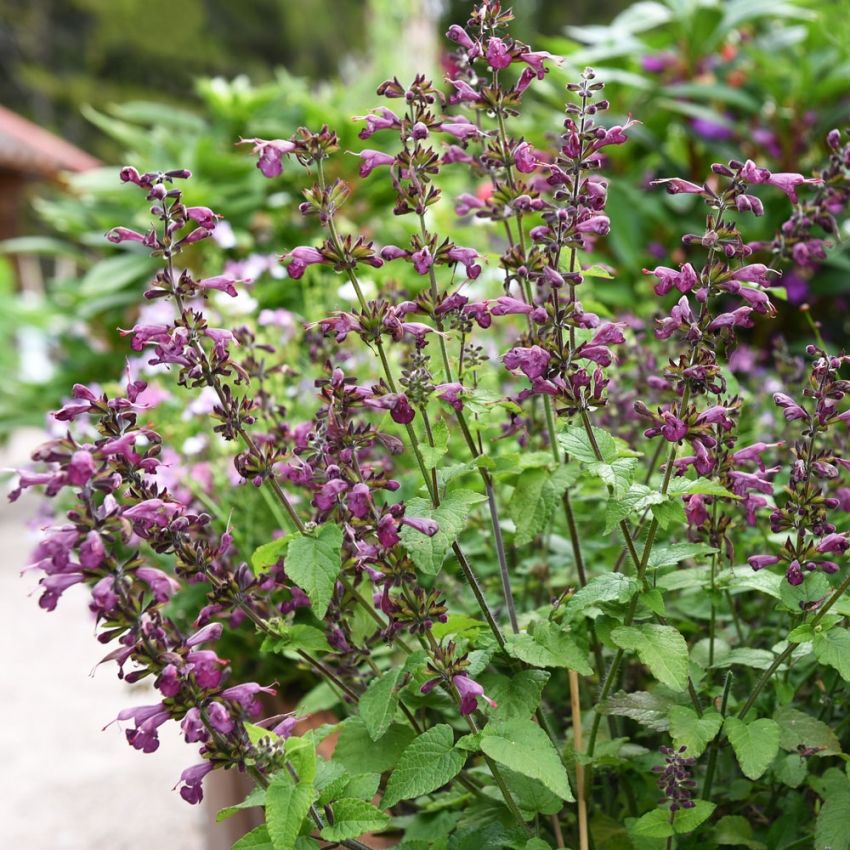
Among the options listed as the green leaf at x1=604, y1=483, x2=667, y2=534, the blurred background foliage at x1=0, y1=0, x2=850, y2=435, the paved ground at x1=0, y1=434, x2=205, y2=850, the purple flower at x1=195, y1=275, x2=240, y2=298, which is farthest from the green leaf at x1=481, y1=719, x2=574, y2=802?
the blurred background foliage at x1=0, y1=0, x2=850, y2=435

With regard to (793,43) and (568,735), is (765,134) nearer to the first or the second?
(793,43)

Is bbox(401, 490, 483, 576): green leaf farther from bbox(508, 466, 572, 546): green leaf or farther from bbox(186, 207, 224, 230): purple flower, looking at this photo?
bbox(186, 207, 224, 230): purple flower

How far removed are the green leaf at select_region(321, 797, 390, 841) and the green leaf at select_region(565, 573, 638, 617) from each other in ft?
0.98

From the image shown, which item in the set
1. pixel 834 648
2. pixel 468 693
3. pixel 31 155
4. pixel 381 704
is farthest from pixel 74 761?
pixel 31 155

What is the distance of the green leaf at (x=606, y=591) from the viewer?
1.03 metres

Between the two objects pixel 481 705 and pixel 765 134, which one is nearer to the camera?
pixel 481 705

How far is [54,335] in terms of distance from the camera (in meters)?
4.43

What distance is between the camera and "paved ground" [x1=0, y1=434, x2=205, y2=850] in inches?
101

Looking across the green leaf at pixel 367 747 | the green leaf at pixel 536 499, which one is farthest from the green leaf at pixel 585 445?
the green leaf at pixel 367 747

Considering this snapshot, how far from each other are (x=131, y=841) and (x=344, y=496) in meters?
1.93

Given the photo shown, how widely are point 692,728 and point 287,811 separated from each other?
450mm

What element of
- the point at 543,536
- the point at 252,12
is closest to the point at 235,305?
the point at 543,536

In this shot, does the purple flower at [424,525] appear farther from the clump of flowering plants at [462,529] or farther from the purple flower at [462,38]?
the purple flower at [462,38]

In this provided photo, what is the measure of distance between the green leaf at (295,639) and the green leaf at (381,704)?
0.33ft
